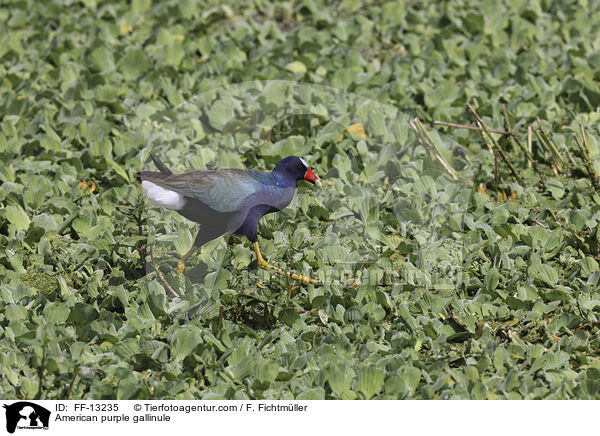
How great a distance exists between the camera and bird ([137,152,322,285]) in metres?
3.51

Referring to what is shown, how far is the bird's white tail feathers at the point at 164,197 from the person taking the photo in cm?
350

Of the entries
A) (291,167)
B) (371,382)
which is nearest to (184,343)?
(371,382)

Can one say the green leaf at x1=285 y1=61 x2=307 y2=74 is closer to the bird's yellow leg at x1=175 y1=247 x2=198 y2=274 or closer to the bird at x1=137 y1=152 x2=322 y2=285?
the bird at x1=137 y1=152 x2=322 y2=285

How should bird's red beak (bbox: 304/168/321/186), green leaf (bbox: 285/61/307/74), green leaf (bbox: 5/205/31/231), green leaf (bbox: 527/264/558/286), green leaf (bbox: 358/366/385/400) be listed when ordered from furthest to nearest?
green leaf (bbox: 285/61/307/74)
green leaf (bbox: 5/205/31/231)
green leaf (bbox: 527/264/558/286)
bird's red beak (bbox: 304/168/321/186)
green leaf (bbox: 358/366/385/400)

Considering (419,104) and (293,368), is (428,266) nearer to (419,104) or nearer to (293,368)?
(293,368)

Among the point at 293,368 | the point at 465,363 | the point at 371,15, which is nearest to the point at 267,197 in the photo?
the point at 293,368

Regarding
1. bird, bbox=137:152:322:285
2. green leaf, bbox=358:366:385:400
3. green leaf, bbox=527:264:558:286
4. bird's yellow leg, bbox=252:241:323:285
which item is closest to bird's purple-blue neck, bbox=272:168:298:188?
bird, bbox=137:152:322:285

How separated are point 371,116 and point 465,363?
188 cm

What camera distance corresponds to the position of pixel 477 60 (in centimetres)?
594

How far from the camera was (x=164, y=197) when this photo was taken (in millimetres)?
3504
